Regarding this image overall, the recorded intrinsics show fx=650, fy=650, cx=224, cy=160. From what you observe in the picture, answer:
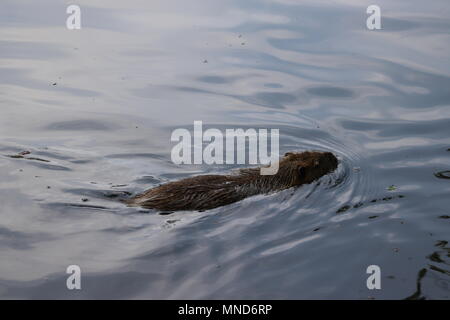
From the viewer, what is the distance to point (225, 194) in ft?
22.4

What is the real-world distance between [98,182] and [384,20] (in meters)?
6.95

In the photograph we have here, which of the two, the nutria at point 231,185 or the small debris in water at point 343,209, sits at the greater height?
the nutria at point 231,185

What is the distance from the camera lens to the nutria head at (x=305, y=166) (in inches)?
290

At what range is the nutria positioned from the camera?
21.9 feet

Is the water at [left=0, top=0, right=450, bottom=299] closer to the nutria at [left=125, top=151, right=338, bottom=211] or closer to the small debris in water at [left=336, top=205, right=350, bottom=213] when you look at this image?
→ the small debris in water at [left=336, top=205, right=350, bottom=213]

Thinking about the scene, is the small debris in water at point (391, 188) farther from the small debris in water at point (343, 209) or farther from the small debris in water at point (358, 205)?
the small debris in water at point (343, 209)

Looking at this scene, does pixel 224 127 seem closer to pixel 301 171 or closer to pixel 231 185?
pixel 301 171

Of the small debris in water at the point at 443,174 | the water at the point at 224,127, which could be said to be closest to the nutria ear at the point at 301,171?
the water at the point at 224,127

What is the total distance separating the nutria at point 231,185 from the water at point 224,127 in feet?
0.51

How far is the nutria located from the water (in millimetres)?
154

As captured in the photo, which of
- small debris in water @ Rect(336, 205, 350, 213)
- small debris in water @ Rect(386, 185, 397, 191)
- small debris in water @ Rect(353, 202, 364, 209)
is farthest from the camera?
small debris in water @ Rect(386, 185, 397, 191)

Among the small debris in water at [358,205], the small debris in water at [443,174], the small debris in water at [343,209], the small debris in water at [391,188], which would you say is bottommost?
the small debris in water at [343,209]

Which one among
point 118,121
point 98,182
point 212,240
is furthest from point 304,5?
point 212,240

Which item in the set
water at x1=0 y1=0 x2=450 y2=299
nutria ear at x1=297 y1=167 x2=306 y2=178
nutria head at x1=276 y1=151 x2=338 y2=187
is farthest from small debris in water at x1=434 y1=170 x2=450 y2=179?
nutria ear at x1=297 y1=167 x2=306 y2=178
